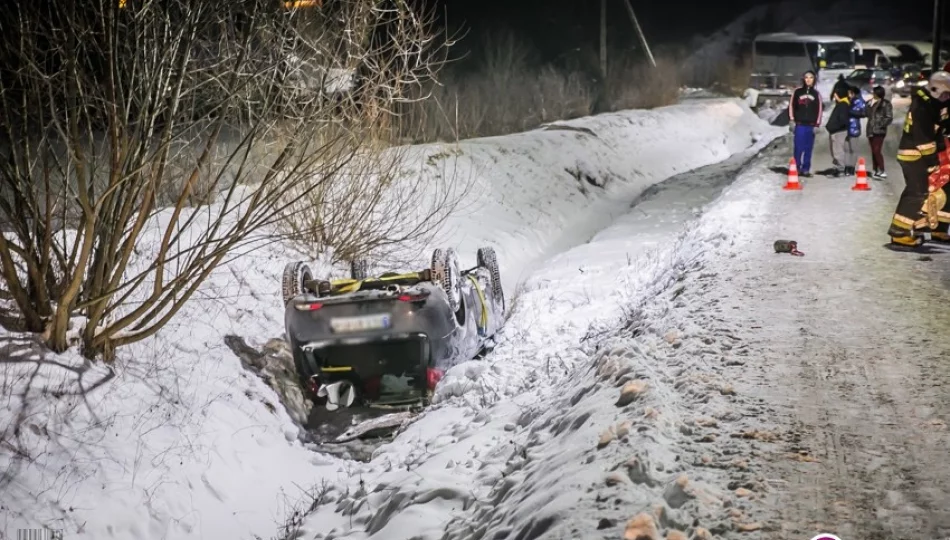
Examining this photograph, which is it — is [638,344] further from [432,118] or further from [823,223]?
[432,118]

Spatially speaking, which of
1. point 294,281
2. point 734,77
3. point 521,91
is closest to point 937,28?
point 734,77

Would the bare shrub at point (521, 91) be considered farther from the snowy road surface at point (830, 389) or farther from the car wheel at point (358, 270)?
the snowy road surface at point (830, 389)

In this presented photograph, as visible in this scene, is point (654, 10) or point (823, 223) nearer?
point (823, 223)

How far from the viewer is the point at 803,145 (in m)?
15.6

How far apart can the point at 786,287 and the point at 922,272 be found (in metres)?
1.47

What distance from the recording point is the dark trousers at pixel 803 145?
15367 millimetres

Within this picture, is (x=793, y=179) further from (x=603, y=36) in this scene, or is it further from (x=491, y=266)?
(x=603, y=36)

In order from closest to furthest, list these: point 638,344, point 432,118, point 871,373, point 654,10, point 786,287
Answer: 1. point 871,373
2. point 638,344
3. point 786,287
4. point 432,118
5. point 654,10

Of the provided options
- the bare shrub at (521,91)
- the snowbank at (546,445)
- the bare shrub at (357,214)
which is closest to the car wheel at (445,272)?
the snowbank at (546,445)

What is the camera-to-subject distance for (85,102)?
7.73 m

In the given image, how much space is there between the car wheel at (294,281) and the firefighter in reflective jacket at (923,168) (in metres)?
6.25

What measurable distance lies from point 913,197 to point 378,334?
19.0 feet

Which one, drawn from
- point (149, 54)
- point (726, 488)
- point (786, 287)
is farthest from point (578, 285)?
point (726, 488)

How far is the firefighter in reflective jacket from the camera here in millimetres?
9305
